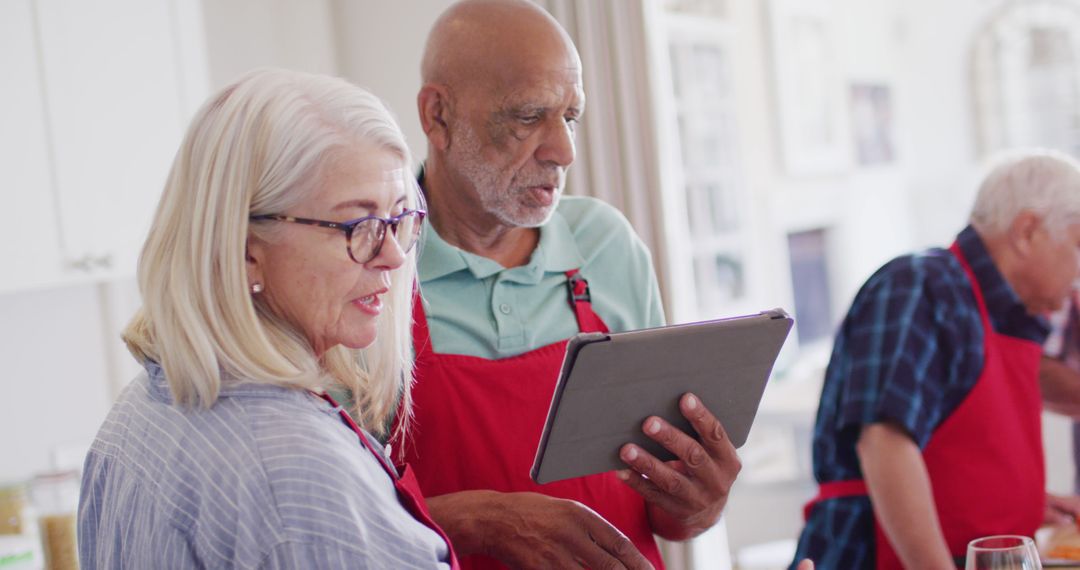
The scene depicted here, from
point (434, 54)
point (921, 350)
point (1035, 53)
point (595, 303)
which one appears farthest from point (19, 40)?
point (1035, 53)

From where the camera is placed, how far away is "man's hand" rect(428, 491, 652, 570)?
133cm

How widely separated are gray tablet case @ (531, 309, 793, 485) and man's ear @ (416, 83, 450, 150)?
0.55m

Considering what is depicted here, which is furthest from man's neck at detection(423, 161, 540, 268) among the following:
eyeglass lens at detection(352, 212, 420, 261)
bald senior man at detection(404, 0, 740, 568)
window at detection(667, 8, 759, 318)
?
window at detection(667, 8, 759, 318)

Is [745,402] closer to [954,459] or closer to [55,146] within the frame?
[954,459]

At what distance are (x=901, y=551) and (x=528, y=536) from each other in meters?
0.79

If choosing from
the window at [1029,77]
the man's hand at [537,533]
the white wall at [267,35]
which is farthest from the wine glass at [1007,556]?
the window at [1029,77]

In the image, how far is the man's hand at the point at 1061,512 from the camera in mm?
2029

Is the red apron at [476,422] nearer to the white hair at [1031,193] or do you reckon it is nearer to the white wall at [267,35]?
the white hair at [1031,193]

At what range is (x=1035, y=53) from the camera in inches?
286

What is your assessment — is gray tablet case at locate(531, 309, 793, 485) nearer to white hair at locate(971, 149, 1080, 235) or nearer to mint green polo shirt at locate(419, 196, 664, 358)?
mint green polo shirt at locate(419, 196, 664, 358)

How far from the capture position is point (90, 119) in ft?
8.38

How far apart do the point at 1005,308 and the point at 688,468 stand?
3.00 feet

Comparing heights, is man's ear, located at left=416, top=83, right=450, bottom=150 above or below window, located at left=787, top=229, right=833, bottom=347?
above

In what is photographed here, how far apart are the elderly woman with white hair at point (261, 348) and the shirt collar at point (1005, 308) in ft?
4.21
